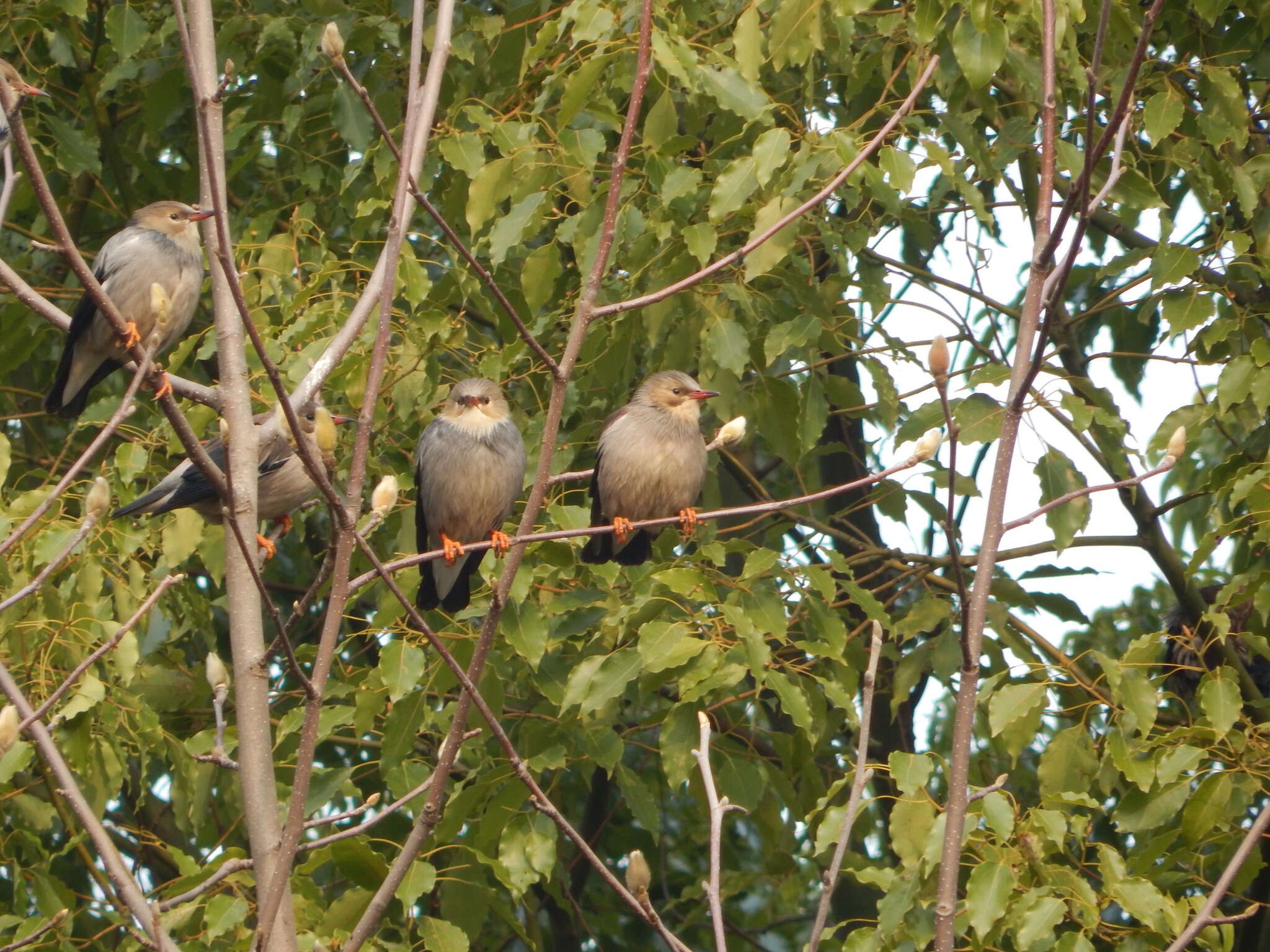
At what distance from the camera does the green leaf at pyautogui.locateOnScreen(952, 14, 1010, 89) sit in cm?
435

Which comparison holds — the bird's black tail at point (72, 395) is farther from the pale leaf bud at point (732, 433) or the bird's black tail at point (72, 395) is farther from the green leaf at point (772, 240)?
the pale leaf bud at point (732, 433)

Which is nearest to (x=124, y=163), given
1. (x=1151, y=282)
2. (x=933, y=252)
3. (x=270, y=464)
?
(x=270, y=464)

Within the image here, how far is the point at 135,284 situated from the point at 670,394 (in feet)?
7.32

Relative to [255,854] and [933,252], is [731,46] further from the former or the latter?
[255,854]

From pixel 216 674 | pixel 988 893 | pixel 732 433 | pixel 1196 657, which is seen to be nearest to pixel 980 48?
pixel 732 433

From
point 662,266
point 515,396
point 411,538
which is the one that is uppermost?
point 662,266

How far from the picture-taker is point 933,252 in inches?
302

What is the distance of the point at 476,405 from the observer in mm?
5715

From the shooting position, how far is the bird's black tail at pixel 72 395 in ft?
20.1

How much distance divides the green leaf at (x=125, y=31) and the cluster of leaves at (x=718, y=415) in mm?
13

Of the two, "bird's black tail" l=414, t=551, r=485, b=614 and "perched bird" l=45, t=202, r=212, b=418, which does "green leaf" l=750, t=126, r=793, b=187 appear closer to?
"bird's black tail" l=414, t=551, r=485, b=614

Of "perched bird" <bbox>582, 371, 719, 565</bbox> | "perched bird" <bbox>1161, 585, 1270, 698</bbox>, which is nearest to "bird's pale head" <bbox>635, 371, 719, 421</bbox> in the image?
"perched bird" <bbox>582, 371, 719, 565</bbox>

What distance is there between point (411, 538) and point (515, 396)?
0.92 metres

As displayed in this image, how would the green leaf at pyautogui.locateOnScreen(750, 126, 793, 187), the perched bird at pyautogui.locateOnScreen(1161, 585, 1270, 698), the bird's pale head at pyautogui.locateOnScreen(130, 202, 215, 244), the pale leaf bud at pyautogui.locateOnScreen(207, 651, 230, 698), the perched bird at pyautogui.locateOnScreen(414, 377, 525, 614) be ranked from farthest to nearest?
the perched bird at pyautogui.locateOnScreen(1161, 585, 1270, 698) → the bird's pale head at pyautogui.locateOnScreen(130, 202, 215, 244) → the perched bird at pyautogui.locateOnScreen(414, 377, 525, 614) → the green leaf at pyautogui.locateOnScreen(750, 126, 793, 187) → the pale leaf bud at pyautogui.locateOnScreen(207, 651, 230, 698)
